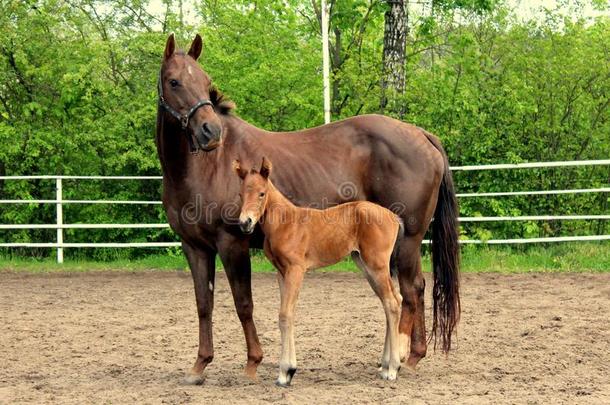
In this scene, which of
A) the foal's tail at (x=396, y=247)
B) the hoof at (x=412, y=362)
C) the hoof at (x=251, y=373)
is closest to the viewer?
the hoof at (x=251, y=373)

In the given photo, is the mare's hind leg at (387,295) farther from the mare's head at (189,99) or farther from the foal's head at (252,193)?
the mare's head at (189,99)

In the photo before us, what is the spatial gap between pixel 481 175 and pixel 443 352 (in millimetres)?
6800

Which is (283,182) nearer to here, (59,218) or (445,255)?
(445,255)

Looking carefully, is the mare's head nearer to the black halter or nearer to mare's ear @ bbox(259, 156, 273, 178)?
the black halter

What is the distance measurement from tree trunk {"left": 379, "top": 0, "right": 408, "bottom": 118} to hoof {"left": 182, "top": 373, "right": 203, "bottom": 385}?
8.29 meters

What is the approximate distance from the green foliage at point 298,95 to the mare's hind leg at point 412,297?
6241 mm

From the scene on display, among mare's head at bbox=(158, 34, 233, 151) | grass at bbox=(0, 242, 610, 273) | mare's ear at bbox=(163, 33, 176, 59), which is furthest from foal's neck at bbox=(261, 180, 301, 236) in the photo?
grass at bbox=(0, 242, 610, 273)

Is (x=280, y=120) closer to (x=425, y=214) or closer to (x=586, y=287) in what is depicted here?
(x=586, y=287)

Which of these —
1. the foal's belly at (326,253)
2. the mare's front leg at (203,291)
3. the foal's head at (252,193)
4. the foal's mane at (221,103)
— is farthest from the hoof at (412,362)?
the foal's mane at (221,103)

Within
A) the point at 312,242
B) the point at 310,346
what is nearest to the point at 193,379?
the point at 312,242

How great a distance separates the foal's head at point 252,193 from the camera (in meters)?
4.70

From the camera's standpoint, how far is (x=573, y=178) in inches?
483

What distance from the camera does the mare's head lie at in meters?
5.07

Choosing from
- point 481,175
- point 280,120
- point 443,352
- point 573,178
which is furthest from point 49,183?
point 443,352
